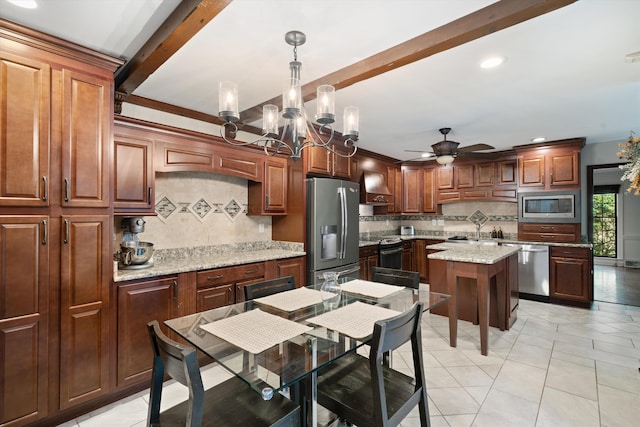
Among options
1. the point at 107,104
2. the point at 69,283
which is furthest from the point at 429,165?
the point at 69,283

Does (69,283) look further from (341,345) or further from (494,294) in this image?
(494,294)

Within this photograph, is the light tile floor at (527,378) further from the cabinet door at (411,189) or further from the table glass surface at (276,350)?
the cabinet door at (411,189)

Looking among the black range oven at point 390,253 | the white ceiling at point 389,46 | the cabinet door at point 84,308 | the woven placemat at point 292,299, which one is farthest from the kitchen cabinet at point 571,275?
the cabinet door at point 84,308

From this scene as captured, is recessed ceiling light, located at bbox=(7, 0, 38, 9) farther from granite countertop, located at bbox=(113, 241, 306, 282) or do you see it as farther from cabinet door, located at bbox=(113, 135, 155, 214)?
granite countertop, located at bbox=(113, 241, 306, 282)

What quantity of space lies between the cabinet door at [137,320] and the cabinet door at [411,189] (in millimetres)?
4818

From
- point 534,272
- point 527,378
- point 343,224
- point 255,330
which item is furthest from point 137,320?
point 534,272

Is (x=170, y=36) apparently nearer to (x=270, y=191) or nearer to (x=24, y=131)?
(x=24, y=131)

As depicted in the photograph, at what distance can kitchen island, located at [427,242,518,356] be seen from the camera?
115 inches

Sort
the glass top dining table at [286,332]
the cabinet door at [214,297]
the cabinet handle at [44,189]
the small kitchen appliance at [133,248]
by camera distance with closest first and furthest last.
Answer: the glass top dining table at [286,332], the cabinet handle at [44,189], the small kitchen appliance at [133,248], the cabinet door at [214,297]

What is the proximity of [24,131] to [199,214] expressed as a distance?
5.43 feet

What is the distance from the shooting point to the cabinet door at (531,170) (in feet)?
15.5

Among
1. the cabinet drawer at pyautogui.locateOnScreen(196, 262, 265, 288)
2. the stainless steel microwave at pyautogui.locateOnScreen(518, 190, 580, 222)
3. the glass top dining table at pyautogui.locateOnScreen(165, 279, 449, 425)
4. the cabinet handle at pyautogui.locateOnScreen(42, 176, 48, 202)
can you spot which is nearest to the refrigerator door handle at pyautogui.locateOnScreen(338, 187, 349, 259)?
the cabinet drawer at pyautogui.locateOnScreen(196, 262, 265, 288)

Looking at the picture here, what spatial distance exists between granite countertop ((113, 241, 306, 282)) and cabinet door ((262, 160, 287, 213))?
51 cm

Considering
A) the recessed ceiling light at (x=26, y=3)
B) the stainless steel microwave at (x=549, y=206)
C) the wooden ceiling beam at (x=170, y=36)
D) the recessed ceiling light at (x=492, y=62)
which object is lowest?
the stainless steel microwave at (x=549, y=206)
